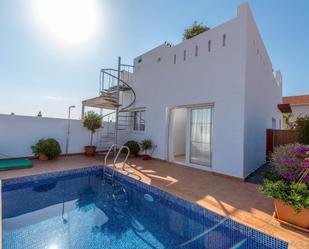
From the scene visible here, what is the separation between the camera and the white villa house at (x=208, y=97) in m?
4.93

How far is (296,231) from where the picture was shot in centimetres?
243

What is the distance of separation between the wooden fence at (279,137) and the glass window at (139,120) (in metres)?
5.14

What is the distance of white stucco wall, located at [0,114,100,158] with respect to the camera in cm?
619

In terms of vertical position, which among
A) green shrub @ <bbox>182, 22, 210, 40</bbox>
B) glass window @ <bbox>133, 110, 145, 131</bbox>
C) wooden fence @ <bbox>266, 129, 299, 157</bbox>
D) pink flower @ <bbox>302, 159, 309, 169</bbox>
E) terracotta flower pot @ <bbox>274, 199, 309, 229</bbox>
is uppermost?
green shrub @ <bbox>182, 22, 210, 40</bbox>

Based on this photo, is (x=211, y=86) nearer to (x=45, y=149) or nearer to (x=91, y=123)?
(x=91, y=123)

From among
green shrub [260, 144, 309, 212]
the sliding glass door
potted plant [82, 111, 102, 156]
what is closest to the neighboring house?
the sliding glass door

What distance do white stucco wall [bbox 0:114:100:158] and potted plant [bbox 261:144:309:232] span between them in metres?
7.17

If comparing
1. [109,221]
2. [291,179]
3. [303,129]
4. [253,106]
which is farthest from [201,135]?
[109,221]

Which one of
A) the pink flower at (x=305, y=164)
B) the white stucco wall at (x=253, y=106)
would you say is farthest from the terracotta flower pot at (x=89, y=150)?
the pink flower at (x=305, y=164)

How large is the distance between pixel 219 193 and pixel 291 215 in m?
1.34

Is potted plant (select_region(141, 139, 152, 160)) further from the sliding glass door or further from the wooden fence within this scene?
the wooden fence

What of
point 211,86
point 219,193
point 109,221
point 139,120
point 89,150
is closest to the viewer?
point 109,221

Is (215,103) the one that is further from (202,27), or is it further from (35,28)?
(35,28)

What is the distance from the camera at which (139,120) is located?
8633 mm
